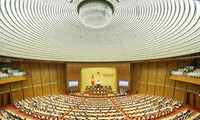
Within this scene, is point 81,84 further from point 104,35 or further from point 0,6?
point 0,6

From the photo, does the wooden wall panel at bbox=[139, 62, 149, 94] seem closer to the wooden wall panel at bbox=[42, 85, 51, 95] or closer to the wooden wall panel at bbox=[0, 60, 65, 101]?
the wooden wall panel at bbox=[0, 60, 65, 101]

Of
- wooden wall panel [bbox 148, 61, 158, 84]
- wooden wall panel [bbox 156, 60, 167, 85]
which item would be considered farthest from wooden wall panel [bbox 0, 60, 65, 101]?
wooden wall panel [bbox 156, 60, 167, 85]

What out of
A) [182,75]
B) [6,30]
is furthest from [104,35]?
[182,75]

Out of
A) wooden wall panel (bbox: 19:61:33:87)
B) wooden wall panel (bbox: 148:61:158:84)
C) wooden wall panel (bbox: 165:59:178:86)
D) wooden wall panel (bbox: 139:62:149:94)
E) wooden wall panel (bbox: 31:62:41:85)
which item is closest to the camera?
wooden wall panel (bbox: 165:59:178:86)

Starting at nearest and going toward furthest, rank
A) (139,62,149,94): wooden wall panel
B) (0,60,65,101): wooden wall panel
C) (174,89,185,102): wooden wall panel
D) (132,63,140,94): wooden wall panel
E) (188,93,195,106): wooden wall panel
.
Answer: (188,93,195,106): wooden wall panel, (174,89,185,102): wooden wall panel, (0,60,65,101): wooden wall panel, (139,62,149,94): wooden wall panel, (132,63,140,94): wooden wall panel

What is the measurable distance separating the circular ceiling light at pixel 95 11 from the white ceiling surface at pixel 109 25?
0.37 metres

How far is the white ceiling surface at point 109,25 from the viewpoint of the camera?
6781mm

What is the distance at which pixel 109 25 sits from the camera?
9633 mm

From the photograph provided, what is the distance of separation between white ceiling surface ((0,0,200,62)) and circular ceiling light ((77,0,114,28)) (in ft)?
1.20

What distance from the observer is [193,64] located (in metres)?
18.0

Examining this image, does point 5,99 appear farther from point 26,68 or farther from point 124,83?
point 124,83

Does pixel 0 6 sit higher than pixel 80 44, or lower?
higher

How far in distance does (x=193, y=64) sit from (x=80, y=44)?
13885 mm

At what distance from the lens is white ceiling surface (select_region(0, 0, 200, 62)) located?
6.78m
